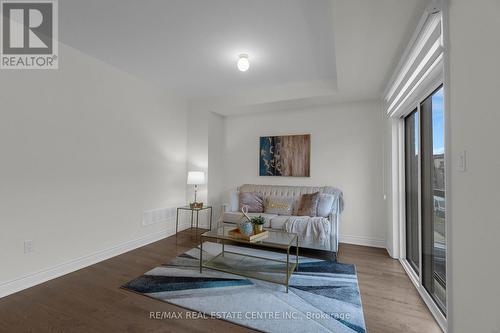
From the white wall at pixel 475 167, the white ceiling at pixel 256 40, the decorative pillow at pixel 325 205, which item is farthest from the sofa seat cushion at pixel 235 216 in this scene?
the white wall at pixel 475 167

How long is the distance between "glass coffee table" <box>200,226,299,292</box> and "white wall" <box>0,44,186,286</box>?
57.2 inches

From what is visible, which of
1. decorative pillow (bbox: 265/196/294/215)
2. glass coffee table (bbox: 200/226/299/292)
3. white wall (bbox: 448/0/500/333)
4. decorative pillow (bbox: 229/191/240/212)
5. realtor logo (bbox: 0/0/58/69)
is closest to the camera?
white wall (bbox: 448/0/500/333)

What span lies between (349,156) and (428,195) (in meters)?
1.71

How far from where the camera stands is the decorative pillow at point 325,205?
3387 millimetres

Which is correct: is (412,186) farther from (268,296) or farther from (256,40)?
(256,40)

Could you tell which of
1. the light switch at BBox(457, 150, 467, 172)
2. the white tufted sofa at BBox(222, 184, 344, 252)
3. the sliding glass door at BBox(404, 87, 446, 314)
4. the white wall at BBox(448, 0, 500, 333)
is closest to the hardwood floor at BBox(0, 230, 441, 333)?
the sliding glass door at BBox(404, 87, 446, 314)

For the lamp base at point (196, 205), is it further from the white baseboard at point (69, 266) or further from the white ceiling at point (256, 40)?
the white ceiling at point (256, 40)

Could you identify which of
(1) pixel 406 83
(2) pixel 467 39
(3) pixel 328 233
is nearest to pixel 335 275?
(3) pixel 328 233

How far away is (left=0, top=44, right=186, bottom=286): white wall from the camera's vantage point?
7.34ft

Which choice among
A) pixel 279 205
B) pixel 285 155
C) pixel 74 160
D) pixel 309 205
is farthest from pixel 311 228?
pixel 74 160

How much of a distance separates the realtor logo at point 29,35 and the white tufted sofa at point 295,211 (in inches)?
116

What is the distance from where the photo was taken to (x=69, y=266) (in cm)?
264

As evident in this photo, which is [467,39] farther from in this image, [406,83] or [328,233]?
[328,233]

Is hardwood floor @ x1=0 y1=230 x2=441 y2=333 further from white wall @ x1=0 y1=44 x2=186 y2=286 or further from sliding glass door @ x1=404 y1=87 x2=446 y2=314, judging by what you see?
white wall @ x1=0 y1=44 x2=186 y2=286
